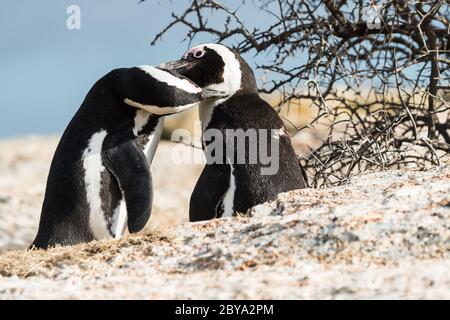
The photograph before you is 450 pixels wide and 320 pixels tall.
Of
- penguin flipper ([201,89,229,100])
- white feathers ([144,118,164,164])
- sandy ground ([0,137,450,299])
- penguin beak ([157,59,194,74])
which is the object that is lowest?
sandy ground ([0,137,450,299])

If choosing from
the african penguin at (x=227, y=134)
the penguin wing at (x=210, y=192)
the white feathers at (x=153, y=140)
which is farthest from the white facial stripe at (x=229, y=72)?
the penguin wing at (x=210, y=192)

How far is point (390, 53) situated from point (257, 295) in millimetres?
4453

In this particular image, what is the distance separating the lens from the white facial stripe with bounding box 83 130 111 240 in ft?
18.1

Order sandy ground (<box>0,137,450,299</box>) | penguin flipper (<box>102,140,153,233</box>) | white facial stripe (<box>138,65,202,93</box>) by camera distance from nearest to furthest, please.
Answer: sandy ground (<box>0,137,450,299</box>), penguin flipper (<box>102,140,153,233</box>), white facial stripe (<box>138,65,202,93</box>)

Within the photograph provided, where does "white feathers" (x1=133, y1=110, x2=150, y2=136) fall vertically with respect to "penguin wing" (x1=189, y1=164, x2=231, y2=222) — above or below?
above

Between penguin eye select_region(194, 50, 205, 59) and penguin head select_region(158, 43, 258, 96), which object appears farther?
penguin eye select_region(194, 50, 205, 59)

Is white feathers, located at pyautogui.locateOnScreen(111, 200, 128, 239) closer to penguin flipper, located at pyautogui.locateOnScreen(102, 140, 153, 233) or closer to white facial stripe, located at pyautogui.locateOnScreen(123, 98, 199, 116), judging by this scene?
penguin flipper, located at pyautogui.locateOnScreen(102, 140, 153, 233)

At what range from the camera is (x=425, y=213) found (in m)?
3.84

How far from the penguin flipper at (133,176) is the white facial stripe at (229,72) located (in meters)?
0.65

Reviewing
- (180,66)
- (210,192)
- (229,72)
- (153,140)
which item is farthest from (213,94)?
(210,192)

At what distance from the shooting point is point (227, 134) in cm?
553

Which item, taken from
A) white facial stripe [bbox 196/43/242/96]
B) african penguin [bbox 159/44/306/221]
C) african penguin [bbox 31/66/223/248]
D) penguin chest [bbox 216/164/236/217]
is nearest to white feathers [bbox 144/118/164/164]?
african penguin [bbox 31/66/223/248]

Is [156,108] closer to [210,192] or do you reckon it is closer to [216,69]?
[216,69]

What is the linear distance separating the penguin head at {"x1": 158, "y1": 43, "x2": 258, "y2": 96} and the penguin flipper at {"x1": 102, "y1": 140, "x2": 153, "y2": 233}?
60cm
